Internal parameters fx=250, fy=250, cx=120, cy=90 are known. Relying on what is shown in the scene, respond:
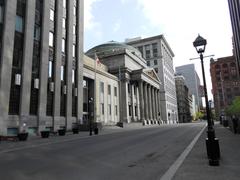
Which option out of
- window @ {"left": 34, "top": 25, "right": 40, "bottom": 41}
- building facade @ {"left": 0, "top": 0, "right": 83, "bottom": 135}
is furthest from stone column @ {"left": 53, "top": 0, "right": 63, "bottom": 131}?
window @ {"left": 34, "top": 25, "right": 40, "bottom": 41}

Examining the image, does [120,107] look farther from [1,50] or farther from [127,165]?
[127,165]

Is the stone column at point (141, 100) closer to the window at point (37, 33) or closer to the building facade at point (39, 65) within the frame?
the building facade at point (39, 65)

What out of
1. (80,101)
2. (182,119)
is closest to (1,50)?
(80,101)

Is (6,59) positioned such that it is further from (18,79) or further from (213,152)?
(213,152)

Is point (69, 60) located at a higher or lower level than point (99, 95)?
higher

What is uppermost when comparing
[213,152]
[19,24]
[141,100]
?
[19,24]

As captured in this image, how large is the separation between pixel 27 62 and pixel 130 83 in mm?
44608

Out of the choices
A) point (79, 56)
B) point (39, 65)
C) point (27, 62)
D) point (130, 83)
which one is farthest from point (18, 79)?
point (130, 83)

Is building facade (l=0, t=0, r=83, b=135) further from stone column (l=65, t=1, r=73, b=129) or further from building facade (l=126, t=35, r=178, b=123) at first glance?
building facade (l=126, t=35, r=178, b=123)

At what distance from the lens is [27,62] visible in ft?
108

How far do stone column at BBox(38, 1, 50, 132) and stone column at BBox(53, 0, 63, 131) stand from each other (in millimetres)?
2484

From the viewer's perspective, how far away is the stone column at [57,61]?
38.2m

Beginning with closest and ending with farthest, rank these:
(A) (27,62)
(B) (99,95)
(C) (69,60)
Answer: (A) (27,62) < (C) (69,60) < (B) (99,95)

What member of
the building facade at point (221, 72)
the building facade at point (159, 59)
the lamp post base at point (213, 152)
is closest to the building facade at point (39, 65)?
the lamp post base at point (213, 152)
